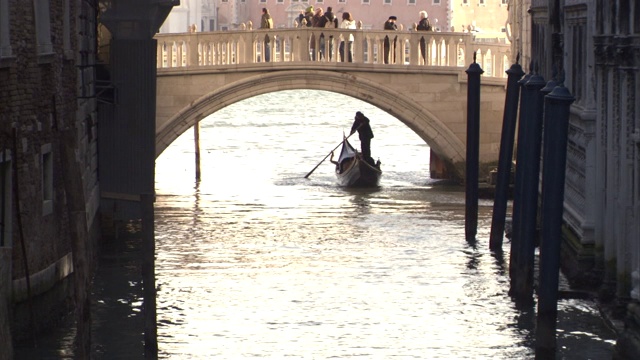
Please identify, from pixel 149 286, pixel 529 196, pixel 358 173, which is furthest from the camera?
pixel 358 173

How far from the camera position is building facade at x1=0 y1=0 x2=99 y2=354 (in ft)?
42.8

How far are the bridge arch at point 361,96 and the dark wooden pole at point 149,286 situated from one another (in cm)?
1280

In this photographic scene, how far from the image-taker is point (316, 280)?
18891 millimetres

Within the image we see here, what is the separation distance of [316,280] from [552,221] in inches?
221

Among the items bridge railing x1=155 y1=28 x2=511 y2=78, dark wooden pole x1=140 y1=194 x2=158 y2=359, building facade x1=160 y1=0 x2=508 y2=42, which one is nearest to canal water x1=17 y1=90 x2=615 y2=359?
dark wooden pole x1=140 y1=194 x2=158 y2=359

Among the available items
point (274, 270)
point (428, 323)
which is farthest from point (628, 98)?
point (274, 270)

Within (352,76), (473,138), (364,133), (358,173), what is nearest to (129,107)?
(473,138)

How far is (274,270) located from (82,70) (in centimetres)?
274

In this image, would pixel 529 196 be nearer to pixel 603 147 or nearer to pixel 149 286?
pixel 603 147

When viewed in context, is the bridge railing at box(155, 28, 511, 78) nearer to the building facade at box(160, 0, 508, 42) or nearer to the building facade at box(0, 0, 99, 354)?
the building facade at box(0, 0, 99, 354)

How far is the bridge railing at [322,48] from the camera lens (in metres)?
27.0

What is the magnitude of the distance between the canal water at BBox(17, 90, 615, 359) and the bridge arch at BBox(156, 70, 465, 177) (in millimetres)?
648

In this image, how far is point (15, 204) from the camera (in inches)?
555

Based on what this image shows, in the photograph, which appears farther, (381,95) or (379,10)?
(379,10)
